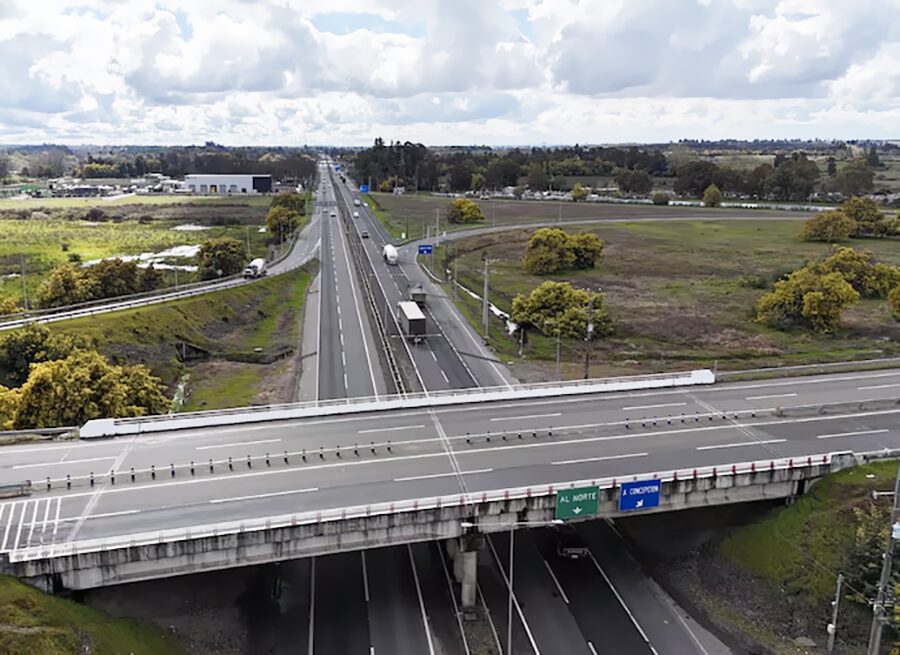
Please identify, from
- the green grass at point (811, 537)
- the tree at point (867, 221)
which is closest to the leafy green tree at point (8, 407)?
the green grass at point (811, 537)

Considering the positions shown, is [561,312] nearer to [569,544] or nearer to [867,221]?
[569,544]

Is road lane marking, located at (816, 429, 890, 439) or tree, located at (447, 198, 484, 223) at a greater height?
tree, located at (447, 198, 484, 223)

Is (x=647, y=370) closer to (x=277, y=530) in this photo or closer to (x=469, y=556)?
(x=469, y=556)

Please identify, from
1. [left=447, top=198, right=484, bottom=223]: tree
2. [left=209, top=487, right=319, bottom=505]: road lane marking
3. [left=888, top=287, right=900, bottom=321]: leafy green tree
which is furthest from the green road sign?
[left=447, top=198, right=484, bottom=223]: tree

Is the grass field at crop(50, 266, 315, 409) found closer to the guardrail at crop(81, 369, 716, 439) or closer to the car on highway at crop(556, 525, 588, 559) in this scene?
the guardrail at crop(81, 369, 716, 439)

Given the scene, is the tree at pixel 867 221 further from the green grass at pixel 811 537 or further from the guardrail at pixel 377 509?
the guardrail at pixel 377 509

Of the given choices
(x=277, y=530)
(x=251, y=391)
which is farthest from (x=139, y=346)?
(x=277, y=530)
